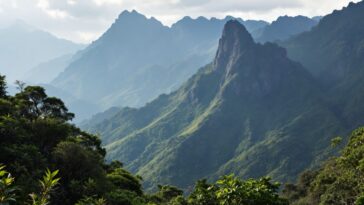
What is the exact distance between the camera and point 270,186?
34.6m

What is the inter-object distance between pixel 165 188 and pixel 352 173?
A: 55884mm

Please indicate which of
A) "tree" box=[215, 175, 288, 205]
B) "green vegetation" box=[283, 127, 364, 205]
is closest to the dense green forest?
"green vegetation" box=[283, 127, 364, 205]

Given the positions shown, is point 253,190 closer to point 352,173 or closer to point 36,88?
point 352,173

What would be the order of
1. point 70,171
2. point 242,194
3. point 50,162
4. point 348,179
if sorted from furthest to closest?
point 348,179 < point 70,171 < point 50,162 < point 242,194

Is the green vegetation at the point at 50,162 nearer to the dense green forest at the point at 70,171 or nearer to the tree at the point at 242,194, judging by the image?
the dense green forest at the point at 70,171

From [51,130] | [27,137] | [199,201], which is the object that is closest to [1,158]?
[27,137]

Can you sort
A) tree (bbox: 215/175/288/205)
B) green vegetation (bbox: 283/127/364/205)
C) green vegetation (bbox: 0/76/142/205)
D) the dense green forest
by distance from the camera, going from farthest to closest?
green vegetation (bbox: 283/127/364/205)
green vegetation (bbox: 0/76/142/205)
the dense green forest
tree (bbox: 215/175/288/205)

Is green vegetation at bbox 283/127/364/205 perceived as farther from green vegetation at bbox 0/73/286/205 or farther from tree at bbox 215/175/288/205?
tree at bbox 215/175/288/205

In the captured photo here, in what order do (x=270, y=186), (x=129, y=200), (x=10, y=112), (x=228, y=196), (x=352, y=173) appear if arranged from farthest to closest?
(x=10, y=112) < (x=352, y=173) < (x=129, y=200) < (x=270, y=186) < (x=228, y=196)

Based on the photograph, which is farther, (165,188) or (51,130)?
(165,188)

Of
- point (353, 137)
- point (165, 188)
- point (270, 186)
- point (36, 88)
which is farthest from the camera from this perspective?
point (165, 188)

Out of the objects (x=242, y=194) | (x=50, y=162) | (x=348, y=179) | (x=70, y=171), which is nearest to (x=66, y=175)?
(x=70, y=171)

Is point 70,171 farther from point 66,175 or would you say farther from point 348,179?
point 348,179

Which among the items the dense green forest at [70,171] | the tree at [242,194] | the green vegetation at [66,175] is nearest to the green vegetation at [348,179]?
the dense green forest at [70,171]
